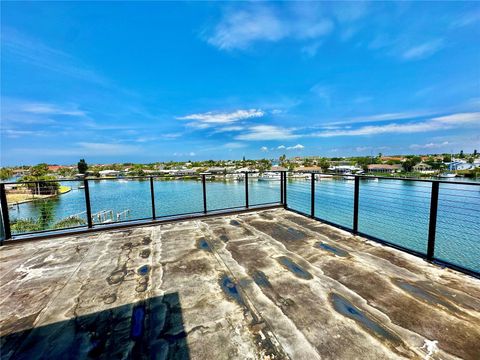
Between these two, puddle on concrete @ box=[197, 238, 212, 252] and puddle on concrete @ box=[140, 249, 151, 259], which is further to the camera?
puddle on concrete @ box=[197, 238, 212, 252]

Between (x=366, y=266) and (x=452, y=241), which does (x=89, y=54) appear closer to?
(x=366, y=266)

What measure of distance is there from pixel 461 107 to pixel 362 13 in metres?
20.1

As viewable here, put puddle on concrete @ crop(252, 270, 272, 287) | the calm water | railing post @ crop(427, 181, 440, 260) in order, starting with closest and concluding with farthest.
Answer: puddle on concrete @ crop(252, 270, 272, 287) < railing post @ crop(427, 181, 440, 260) < the calm water

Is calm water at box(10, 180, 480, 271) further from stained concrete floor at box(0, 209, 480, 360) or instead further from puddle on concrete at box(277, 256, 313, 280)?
puddle on concrete at box(277, 256, 313, 280)

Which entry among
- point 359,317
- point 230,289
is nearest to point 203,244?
point 230,289

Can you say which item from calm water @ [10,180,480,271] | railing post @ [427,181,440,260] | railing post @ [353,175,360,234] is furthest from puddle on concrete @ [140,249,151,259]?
railing post @ [427,181,440,260]

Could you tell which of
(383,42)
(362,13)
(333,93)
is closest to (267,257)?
(362,13)

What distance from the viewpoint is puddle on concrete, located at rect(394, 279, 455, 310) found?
1411mm

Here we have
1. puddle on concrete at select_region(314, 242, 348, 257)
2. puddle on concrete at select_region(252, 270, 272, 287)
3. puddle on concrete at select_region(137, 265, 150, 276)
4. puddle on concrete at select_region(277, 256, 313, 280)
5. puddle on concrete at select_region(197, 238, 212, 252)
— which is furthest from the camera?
puddle on concrete at select_region(197, 238, 212, 252)

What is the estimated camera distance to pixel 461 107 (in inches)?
695

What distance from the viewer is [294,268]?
1.96 metres

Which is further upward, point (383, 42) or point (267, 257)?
point (383, 42)

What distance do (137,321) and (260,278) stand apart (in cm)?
99

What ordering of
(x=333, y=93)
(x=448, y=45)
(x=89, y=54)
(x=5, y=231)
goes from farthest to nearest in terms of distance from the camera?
(x=333, y=93) < (x=89, y=54) < (x=448, y=45) < (x=5, y=231)
